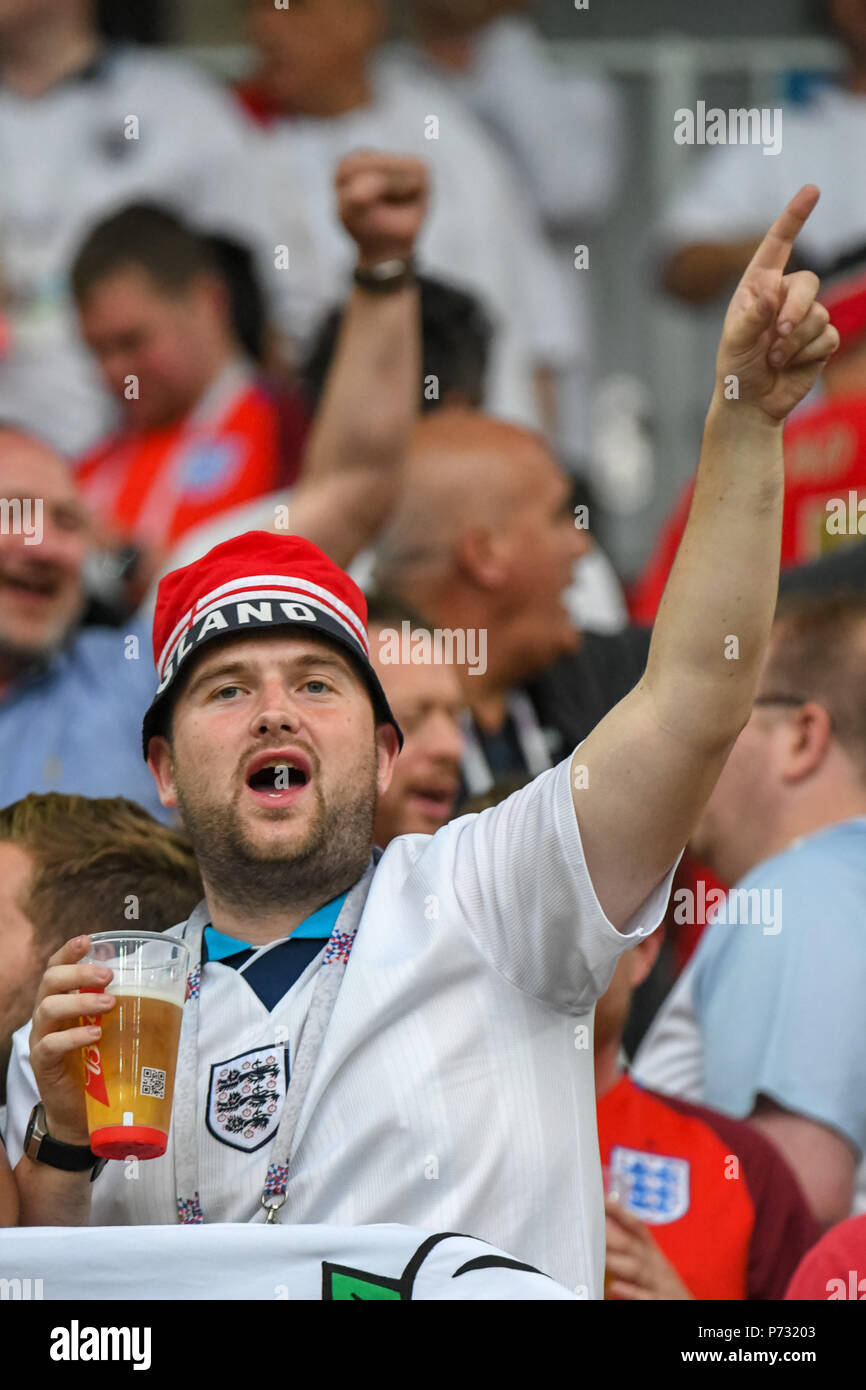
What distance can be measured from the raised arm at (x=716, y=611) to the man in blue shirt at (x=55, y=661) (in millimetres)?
1592

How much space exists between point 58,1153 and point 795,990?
1300mm

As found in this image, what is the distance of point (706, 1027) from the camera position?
317 cm

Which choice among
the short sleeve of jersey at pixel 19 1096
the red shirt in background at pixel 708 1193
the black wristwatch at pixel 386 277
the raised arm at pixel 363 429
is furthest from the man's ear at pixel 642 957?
the black wristwatch at pixel 386 277

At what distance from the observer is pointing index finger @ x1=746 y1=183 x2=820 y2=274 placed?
6.58 feet

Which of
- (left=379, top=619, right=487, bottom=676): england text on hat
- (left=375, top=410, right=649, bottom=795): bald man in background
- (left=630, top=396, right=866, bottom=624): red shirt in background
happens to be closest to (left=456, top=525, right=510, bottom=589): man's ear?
(left=375, top=410, right=649, bottom=795): bald man in background

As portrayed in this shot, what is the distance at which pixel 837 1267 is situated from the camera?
239cm

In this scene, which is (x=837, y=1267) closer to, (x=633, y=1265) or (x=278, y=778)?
(x=633, y=1265)

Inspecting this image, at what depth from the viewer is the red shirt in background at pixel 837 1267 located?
236 centimetres

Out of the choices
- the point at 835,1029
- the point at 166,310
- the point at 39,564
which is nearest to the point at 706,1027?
the point at 835,1029

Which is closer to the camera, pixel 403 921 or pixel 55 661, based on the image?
pixel 403 921

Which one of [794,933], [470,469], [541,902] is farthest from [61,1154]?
[470,469]

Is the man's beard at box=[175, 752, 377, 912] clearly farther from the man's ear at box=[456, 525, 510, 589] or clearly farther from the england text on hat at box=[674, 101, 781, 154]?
the england text on hat at box=[674, 101, 781, 154]

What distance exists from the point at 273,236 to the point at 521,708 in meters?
1.75

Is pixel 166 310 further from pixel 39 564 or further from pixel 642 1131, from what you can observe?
pixel 642 1131
